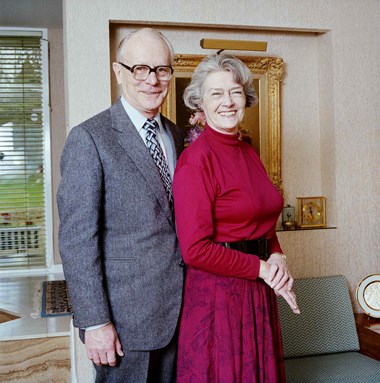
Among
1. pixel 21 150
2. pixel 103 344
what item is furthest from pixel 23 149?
pixel 103 344

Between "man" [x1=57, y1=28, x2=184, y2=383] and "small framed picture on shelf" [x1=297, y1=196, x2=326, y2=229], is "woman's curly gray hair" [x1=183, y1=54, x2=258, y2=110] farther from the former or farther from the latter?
"small framed picture on shelf" [x1=297, y1=196, x2=326, y2=229]

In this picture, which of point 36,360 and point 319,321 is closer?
point 319,321

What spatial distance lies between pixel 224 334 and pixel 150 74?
839 mm

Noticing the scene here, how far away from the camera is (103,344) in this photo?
162 centimetres

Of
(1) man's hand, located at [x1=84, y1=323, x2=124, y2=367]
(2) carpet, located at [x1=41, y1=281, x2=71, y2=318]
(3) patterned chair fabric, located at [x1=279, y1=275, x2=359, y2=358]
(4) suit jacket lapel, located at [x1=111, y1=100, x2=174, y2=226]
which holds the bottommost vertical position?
(2) carpet, located at [x1=41, y1=281, x2=71, y2=318]

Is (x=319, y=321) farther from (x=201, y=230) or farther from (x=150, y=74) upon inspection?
(x=150, y=74)

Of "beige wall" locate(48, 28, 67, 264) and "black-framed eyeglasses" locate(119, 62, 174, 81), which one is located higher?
"beige wall" locate(48, 28, 67, 264)

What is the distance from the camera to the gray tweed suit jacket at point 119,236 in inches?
62.9

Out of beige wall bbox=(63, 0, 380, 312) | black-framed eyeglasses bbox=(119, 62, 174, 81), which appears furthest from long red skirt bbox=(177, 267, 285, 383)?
beige wall bbox=(63, 0, 380, 312)

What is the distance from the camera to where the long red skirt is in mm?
1679

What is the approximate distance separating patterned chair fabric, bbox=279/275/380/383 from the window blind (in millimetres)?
3681

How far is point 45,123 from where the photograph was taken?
5836 mm

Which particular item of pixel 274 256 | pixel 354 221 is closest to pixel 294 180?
pixel 354 221

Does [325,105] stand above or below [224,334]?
above
